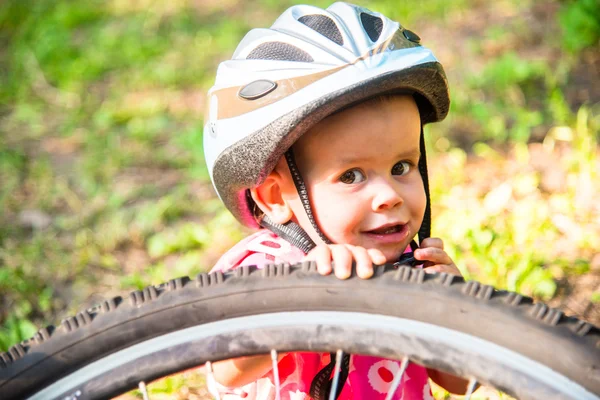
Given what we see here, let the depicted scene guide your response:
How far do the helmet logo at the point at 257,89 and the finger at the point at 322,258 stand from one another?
19.4 inches

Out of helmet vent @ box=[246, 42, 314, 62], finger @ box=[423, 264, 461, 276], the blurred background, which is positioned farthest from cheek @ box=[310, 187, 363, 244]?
the blurred background

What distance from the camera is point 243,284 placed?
165cm

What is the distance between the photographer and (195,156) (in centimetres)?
471

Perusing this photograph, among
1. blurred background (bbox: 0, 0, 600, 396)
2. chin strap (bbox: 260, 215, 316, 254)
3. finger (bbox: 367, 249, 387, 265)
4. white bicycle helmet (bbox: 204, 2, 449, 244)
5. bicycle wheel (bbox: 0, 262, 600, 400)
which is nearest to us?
bicycle wheel (bbox: 0, 262, 600, 400)

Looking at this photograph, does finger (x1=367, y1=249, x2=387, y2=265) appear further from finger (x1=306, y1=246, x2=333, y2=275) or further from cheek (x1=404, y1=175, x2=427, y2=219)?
cheek (x1=404, y1=175, x2=427, y2=219)

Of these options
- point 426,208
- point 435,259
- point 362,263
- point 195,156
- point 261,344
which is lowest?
point 261,344

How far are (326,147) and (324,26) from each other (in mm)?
359

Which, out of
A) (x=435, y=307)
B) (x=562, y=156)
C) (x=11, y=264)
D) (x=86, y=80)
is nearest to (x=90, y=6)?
(x=86, y=80)

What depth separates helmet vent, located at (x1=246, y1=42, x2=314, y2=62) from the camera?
2.03 m

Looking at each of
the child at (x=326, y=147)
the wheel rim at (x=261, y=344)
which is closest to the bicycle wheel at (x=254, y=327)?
the wheel rim at (x=261, y=344)

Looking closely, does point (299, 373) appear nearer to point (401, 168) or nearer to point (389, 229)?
point (389, 229)

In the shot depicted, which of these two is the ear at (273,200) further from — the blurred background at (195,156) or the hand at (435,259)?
the blurred background at (195,156)

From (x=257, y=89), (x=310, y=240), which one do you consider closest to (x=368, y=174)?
(x=310, y=240)

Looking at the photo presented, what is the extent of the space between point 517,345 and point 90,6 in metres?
7.23
